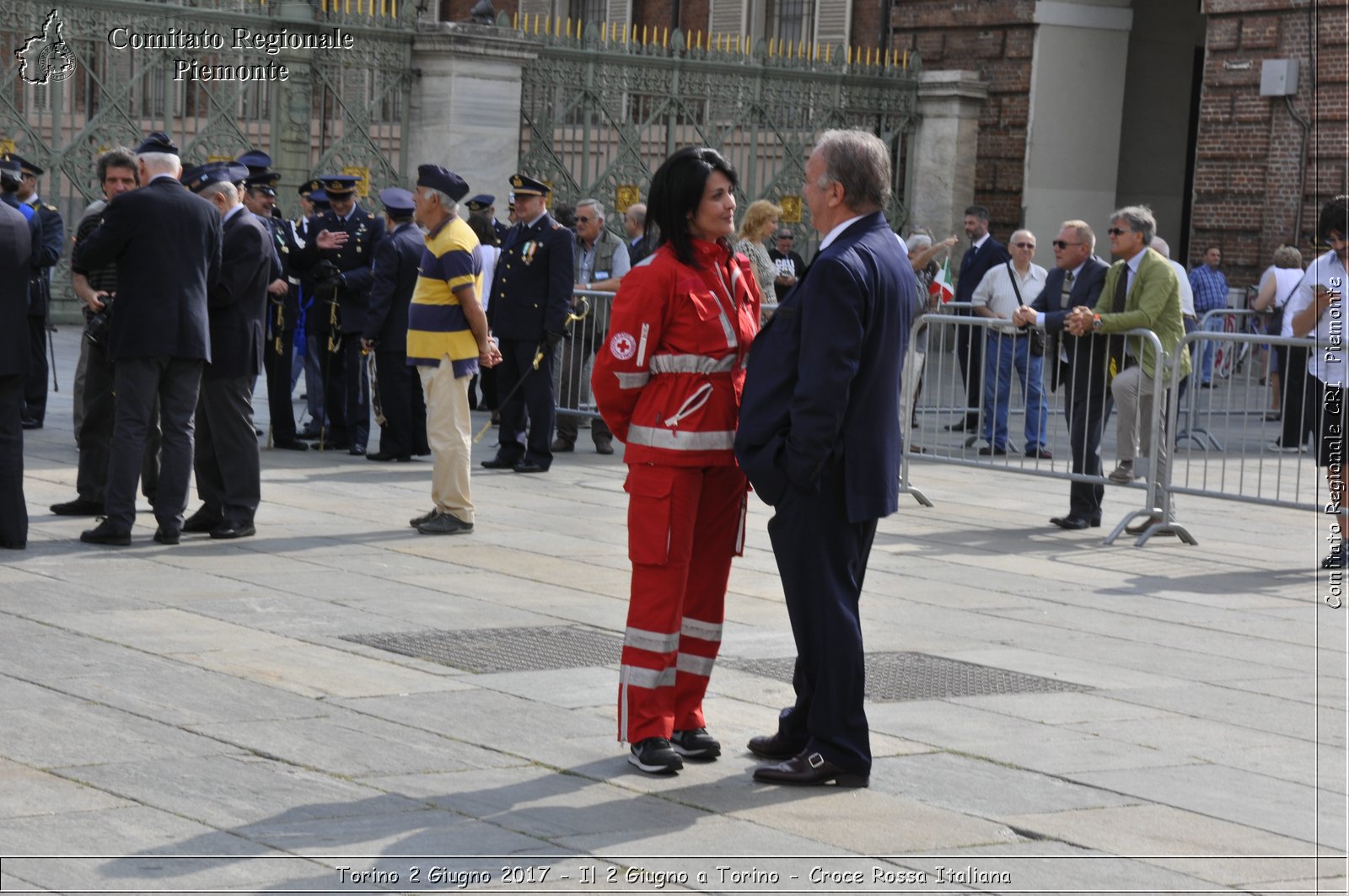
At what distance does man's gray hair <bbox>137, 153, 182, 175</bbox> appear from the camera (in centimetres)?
872

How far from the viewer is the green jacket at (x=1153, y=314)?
10.5 metres

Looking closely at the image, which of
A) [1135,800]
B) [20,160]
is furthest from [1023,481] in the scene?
[1135,800]

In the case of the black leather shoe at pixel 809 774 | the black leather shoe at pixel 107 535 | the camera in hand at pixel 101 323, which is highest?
the camera in hand at pixel 101 323

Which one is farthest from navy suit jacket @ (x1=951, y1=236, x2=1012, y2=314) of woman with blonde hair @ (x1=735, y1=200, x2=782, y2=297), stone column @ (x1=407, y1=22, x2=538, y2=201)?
stone column @ (x1=407, y1=22, x2=538, y2=201)

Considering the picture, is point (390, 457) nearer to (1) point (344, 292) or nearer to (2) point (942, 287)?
(1) point (344, 292)

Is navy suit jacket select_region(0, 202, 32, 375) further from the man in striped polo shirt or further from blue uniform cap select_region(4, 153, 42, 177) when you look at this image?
blue uniform cap select_region(4, 153, 42, 177)

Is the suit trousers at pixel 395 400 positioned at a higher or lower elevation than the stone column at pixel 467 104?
lower

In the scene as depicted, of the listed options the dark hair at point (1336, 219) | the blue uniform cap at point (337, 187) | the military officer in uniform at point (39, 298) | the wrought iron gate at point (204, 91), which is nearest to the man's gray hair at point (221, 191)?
the military officer in uniform at point (39, 298)

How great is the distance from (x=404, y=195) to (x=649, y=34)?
16.4 metres

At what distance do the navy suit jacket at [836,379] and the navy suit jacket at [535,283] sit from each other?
6.87 meters

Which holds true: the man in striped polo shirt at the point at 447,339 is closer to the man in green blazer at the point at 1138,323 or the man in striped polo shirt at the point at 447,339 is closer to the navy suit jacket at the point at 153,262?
the navy suit jacket at the point at 153,262

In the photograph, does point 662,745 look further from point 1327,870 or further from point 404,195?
point 404,195

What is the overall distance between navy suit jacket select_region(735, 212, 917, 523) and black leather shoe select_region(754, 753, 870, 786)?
696 millimetres

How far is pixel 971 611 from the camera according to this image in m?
8.33
